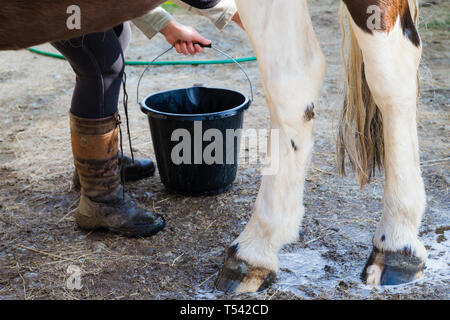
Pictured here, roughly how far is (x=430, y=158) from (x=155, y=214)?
1.32 m

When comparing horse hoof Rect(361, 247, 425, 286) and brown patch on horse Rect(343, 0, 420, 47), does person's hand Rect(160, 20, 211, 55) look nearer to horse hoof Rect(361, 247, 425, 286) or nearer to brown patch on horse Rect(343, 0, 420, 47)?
brown patch on horse Rect(343, 0, 420, 47)

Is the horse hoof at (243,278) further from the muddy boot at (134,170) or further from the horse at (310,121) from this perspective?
the muddy boot at (134,170)

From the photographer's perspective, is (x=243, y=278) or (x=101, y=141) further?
(x=101, y=141)

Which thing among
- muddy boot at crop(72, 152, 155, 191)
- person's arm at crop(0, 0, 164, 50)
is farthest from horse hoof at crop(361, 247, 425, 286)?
muddy boot at crop(72, 152, 155, 191)

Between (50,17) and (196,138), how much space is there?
2.99 feet

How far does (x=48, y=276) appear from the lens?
6.07 feet

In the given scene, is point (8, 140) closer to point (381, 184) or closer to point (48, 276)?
point (48, 276)

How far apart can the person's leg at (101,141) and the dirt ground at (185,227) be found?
67 mm

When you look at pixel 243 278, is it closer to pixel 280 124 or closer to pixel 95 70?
pixel 280 124

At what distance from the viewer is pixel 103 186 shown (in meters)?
2.11

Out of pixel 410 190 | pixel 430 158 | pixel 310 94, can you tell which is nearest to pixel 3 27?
pixel 310 94

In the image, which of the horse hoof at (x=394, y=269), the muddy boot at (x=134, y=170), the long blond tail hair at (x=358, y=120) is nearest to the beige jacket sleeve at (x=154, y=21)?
the muddy boot at (x=134, y=170)

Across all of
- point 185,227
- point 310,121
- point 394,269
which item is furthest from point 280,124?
point 185,227

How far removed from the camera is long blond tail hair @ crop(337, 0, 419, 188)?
189 cm
